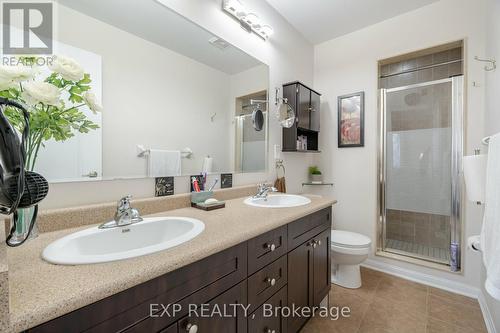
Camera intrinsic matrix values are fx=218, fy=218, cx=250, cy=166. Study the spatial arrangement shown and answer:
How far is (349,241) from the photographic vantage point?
1897mm

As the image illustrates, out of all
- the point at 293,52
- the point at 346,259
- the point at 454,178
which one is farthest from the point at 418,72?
the point at 346,259

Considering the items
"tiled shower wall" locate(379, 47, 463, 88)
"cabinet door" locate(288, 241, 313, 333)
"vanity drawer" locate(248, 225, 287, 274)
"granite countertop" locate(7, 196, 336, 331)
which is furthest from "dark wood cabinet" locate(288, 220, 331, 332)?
"tiled shower wall" locate(379, 47, 463, 88)

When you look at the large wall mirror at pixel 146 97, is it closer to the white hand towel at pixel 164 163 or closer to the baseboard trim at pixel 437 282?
the white hand towel at pixel 164 163

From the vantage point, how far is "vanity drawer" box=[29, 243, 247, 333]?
475 mm

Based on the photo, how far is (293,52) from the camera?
90.9 inches

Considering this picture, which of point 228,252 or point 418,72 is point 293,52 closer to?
point 418,72

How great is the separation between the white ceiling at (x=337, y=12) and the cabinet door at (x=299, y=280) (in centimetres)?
206

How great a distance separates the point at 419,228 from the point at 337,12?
7.91 feet

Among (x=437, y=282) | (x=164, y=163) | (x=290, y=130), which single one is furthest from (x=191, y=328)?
(x=437, y=282)

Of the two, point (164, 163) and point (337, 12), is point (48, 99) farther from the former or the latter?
point (337, 12)

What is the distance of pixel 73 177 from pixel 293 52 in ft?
7.30

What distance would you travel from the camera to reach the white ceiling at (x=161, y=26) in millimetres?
1000

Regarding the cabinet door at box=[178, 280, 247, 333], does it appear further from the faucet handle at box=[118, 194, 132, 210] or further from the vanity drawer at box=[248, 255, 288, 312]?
the faucet handle at box=[118, 194, 132, 210]

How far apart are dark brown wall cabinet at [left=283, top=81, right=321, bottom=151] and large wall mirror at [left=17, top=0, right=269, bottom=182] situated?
55 centimetres
